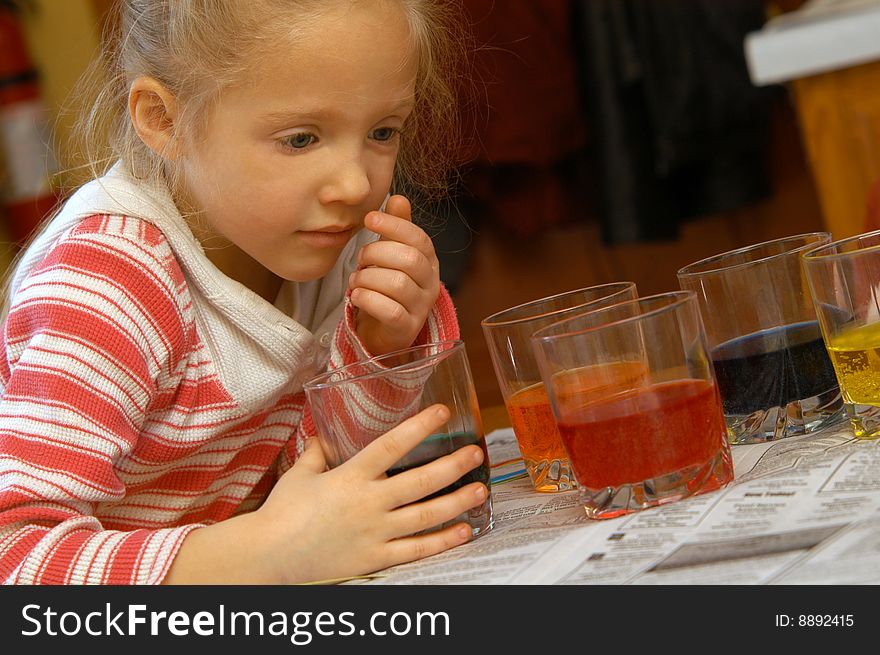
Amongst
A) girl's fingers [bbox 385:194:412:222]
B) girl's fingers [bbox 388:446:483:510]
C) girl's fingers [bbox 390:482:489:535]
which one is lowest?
girl's fingers [bbox 390:482:489:535]

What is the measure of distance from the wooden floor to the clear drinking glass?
6.83 ft

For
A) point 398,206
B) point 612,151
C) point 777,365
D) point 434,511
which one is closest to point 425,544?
point 434,511

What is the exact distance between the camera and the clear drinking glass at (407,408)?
0.69 m

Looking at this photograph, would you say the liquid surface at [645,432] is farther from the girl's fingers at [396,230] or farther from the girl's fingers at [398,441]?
the girl's fingers at [396,230]

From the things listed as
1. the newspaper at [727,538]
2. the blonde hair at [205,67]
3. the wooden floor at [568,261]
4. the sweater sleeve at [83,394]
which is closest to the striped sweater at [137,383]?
the sweater sleeve at [83,394]

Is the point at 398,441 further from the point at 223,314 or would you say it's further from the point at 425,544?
the point at 223,314

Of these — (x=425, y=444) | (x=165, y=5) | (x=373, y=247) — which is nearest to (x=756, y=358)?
(x=425, y=444)

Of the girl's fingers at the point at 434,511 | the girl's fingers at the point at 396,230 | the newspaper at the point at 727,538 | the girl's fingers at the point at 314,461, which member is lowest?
the newspaper at the point at 727,538

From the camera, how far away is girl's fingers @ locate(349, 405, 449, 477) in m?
0.68

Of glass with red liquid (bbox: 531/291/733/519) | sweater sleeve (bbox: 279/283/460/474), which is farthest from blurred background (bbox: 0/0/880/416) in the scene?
glass with red liquid (bbox: 531/291/733/519)

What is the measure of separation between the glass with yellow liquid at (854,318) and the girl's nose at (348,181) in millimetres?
356

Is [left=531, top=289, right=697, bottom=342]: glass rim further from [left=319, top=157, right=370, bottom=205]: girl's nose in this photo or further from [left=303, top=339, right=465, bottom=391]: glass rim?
[left=319, top=157, right=370, bottom=205]: girl's nose

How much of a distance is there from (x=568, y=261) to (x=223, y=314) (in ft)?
6.82

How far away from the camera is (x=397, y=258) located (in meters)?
0.95
